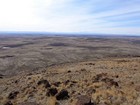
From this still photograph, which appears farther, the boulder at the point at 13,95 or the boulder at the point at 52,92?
the boulder at the point at 13,95

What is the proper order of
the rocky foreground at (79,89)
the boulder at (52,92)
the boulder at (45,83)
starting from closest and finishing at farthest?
1. the rocky foreground at (79,89)
2. the boulder at (52,92)
3. the boulder at (45,83)

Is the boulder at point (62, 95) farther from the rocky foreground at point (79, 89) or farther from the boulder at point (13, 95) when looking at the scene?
the boulder at point (13, 95)

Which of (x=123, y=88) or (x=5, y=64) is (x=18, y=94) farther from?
(x=5, y=64)

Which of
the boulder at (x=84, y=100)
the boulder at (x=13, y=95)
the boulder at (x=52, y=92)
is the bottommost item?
the boulder at (x=13, y=95)

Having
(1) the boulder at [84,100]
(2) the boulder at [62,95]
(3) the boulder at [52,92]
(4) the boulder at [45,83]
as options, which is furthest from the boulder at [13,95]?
(1) the boulder at [84,100]

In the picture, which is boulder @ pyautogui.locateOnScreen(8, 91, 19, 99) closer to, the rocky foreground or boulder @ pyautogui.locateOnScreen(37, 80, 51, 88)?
the rocky foreground

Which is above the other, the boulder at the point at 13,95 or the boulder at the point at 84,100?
the boulder at the point at 84,100

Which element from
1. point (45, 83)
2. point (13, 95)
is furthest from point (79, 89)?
point (13, 95)

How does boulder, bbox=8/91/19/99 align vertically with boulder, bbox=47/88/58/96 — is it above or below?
below

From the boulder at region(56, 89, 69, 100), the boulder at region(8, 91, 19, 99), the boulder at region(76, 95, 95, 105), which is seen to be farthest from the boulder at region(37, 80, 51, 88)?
the boulder at region(76, 95, 95, 105)
